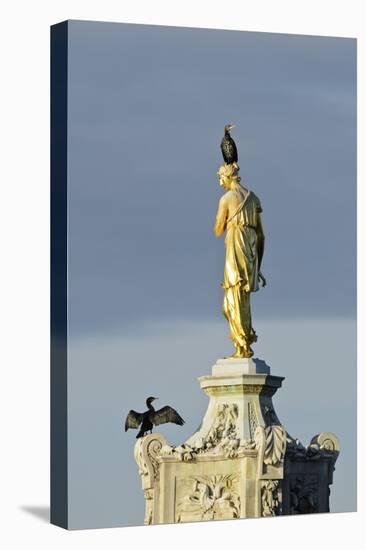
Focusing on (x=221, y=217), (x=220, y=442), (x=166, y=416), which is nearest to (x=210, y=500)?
(x=220, y=442)

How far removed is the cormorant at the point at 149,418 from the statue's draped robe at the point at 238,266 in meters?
1.17

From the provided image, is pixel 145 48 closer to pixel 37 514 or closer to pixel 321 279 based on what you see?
pixel 321 279

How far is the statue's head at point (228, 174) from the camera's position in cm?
2719

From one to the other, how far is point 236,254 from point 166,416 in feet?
6.68

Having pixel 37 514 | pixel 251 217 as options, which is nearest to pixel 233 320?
pixel 251 217

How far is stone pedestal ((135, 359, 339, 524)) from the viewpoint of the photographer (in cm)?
2688

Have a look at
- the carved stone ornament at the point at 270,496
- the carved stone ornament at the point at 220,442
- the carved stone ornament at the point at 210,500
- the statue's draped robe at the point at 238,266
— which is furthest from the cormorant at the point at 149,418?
the carved stone ornament at the point at 270,496

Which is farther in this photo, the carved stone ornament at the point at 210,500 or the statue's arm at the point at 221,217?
the statue's arm at the point at 221,217

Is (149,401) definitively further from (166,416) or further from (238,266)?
(238,266)

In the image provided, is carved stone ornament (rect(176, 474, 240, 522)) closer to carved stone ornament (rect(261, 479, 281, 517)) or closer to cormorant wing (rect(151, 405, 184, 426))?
carved stone ornament (rect(261, 479, 281, 517))

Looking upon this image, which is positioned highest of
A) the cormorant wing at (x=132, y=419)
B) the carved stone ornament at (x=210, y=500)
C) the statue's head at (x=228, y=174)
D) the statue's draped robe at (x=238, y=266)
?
the statue's head at (x=228, y=174)

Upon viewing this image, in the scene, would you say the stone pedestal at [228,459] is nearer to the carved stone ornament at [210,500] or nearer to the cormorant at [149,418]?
the carved stone ornament at [210,500]

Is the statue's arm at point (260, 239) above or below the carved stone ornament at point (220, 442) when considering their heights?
above

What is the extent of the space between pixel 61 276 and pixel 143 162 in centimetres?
160
